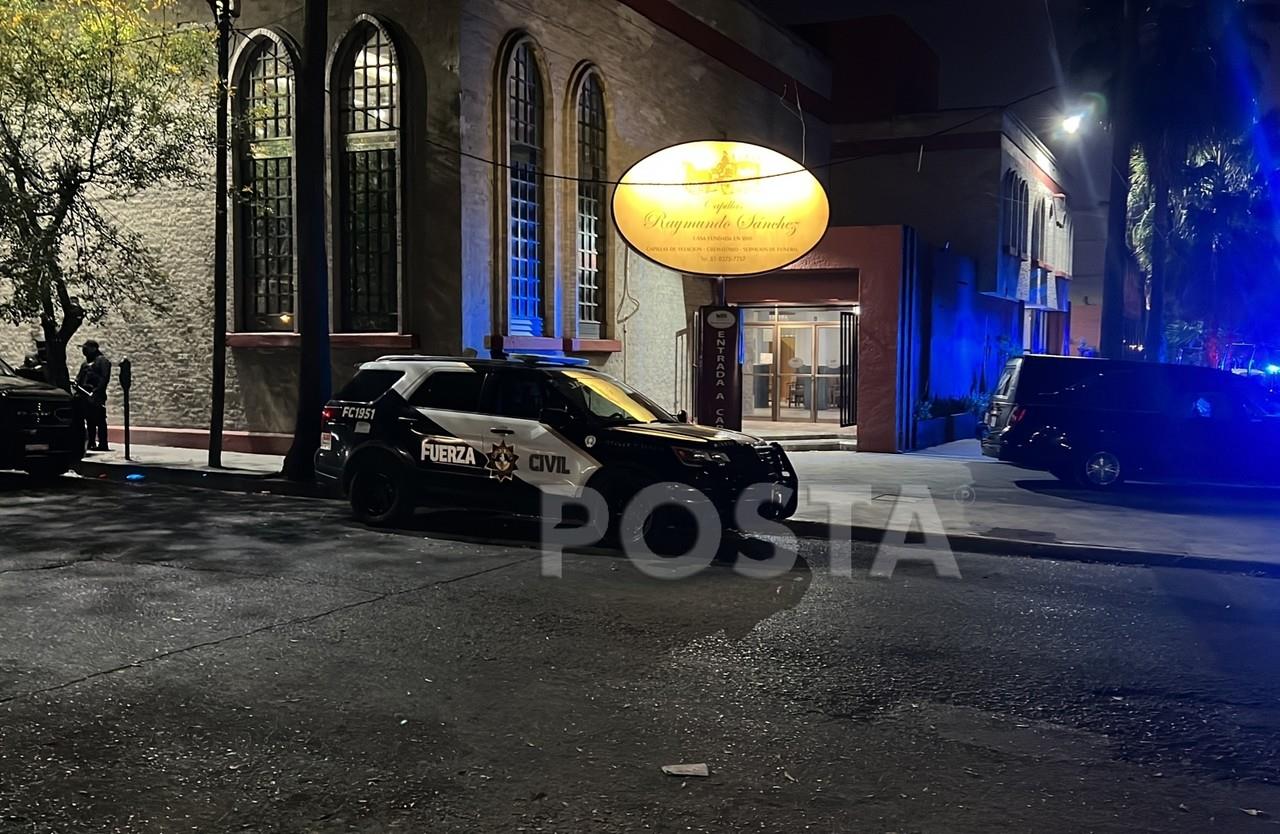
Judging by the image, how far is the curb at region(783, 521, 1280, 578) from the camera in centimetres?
929

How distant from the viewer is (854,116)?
28094 mm

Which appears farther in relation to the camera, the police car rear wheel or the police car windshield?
the police car rear wheel

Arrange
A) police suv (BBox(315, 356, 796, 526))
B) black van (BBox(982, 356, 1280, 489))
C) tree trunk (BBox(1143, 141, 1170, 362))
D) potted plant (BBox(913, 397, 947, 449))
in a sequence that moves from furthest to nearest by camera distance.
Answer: tree trunk (BBox(1143, 141, 1170, 362))
potted plant (BBox(913, 397, 947, 449))
black van (BBox(982, 356, 1280, 489))
police suv (BBox(315, 356, 796, 526))

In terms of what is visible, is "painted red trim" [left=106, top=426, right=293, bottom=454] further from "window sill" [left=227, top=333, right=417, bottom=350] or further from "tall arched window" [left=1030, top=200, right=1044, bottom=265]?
"tall arched window" [left=1030, top=200, right=1044, bottom=265]

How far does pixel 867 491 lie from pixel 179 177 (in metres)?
11.5

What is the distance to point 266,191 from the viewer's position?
57.8 ft

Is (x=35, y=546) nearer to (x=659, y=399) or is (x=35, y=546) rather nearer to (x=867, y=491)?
(x=867, y=491)

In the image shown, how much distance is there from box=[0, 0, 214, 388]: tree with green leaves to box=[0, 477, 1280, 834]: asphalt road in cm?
848

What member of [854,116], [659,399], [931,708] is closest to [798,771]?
[931,708]

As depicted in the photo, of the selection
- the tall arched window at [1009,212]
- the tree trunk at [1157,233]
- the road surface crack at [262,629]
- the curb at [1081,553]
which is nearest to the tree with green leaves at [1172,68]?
the tree trunk at [1157,233]

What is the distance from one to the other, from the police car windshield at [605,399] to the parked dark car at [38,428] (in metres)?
7.66

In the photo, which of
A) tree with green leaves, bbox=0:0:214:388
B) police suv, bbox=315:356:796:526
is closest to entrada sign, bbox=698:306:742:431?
police suv, bbox=315:356:796:526

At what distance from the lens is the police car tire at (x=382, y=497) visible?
10.5 metres

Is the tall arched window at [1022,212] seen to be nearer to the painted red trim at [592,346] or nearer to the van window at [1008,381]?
the van window at [1008,381]
